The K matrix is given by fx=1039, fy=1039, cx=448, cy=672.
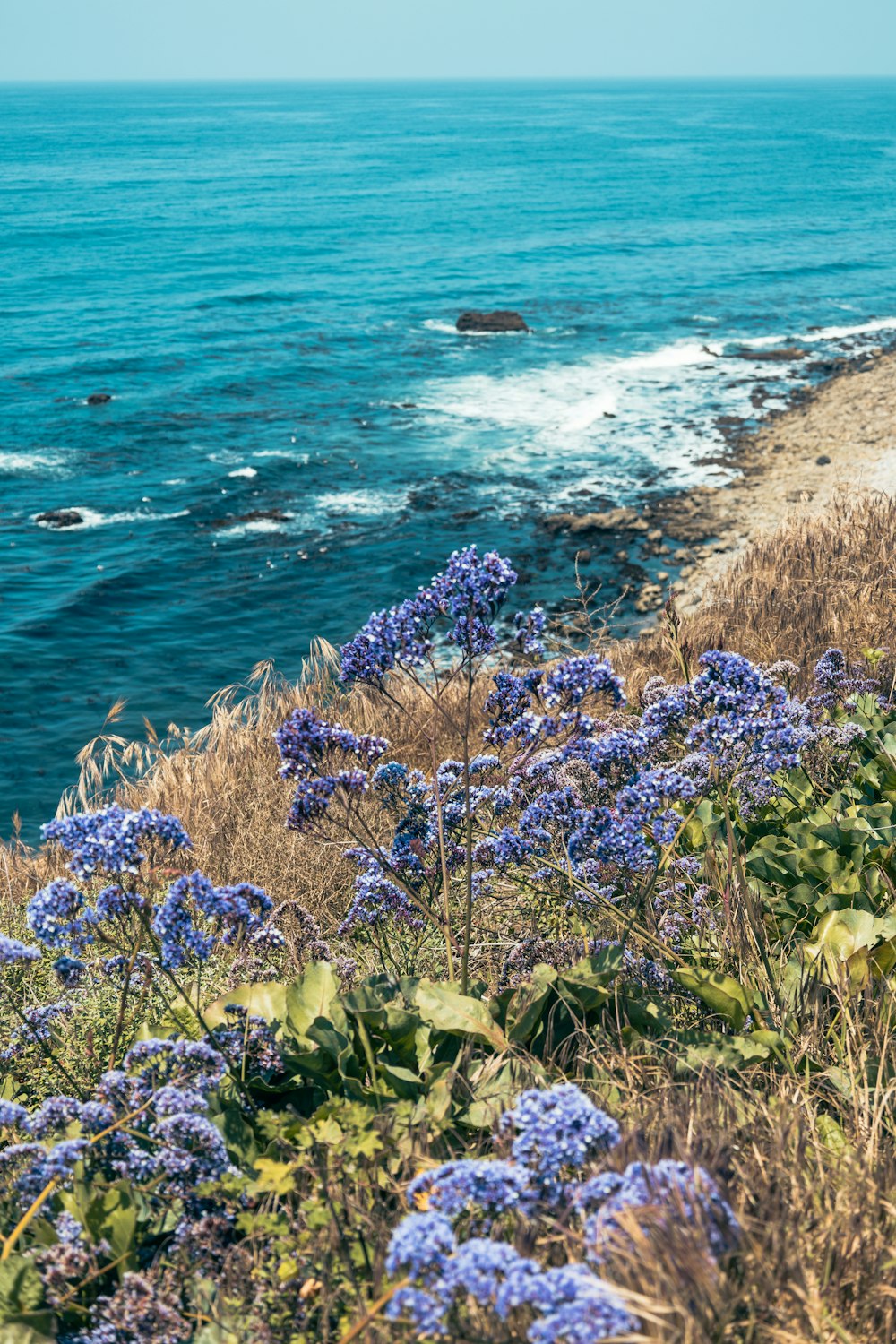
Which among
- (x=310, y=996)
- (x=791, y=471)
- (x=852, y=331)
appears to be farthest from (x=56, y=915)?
(x=852, y=331)

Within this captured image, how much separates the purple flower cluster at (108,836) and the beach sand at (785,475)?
13.7 m

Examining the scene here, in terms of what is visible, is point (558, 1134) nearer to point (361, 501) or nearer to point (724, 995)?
point (724, 995)

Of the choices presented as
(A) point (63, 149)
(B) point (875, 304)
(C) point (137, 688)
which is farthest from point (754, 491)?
(A) point (63, 149)

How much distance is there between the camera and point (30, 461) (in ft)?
85.9

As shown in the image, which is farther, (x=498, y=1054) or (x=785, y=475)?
(x=785, y=475)

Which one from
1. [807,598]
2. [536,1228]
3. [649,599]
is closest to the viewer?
[536,1228]

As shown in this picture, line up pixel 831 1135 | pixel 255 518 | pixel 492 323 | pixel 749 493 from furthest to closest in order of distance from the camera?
pixel 492 323 → pixel 255 518 → pixel 749 493 → pixel 831 1135

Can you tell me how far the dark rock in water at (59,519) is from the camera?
2303 centimetres

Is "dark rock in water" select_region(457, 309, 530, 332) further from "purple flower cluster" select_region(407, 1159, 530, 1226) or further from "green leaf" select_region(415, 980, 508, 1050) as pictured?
"purple flower cluster" select_region(407, 1159, 530, 1226)

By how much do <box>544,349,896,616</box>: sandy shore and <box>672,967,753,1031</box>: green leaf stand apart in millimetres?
13206

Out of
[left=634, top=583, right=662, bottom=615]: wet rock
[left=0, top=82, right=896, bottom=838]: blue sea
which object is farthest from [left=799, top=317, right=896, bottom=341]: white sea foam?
[left=634, top=583, right=662, bottom=615]: wet rock

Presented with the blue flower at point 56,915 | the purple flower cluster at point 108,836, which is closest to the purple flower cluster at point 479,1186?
the purple flower cluster at point 108,836

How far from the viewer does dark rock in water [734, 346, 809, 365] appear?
33250 mm

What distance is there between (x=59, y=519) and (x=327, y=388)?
10.9 meters
